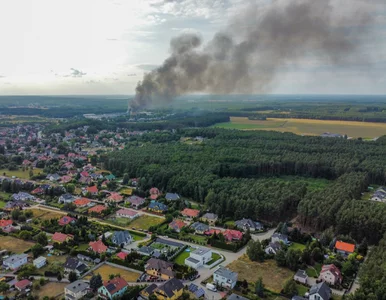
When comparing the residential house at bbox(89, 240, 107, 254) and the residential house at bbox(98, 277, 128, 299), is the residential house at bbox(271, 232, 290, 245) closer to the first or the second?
the residential house at bbox(98, 277, 128, 299)

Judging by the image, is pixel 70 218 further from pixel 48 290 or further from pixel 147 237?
pixel 48 290

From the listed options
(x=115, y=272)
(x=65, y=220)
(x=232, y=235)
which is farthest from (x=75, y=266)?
(x=232, y=235)

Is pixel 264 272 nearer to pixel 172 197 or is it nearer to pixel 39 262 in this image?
pixel 39 262

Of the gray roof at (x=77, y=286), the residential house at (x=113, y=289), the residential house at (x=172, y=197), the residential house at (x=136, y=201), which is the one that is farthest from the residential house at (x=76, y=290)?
the residential house at (x=172, y=197)

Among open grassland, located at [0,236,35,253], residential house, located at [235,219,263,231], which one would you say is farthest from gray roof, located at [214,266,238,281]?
open grassland, located at [0,236,35,253]

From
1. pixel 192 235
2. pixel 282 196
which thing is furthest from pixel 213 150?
pixel 192 235

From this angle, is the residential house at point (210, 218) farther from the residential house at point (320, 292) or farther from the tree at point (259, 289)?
the residential house at point (320, 292)
